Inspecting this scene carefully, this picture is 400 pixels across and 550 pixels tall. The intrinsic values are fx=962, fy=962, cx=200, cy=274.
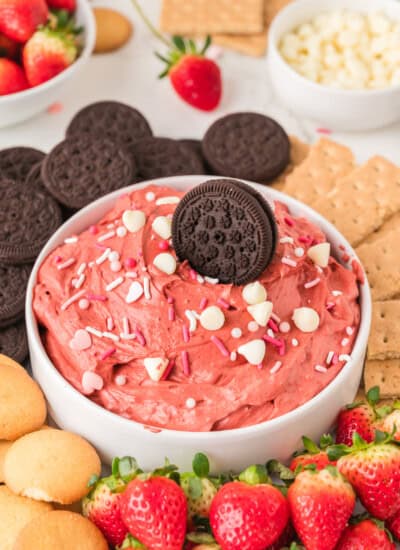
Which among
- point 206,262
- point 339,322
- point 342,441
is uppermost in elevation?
point 206,262

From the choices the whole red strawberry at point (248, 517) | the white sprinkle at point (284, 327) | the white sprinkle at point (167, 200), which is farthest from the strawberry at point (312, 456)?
the white sprinkle at point (167, 200)

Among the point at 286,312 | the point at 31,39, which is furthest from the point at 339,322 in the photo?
the point at 31,39

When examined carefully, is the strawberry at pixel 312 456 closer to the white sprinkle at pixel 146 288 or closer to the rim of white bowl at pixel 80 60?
the white sprinkle at pixel 146 288

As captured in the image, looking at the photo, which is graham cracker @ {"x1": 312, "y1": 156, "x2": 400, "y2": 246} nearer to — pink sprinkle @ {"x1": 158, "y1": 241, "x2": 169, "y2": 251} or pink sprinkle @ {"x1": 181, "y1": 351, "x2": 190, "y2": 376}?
pink sprinkle @ {"x1": 158, "y1": 241, "x2": 169, "y2": 251}

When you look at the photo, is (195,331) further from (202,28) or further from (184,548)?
(202,28)

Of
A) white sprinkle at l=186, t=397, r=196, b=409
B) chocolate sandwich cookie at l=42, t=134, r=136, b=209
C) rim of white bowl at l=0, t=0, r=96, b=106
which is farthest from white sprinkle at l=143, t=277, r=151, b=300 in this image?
rim of white bowl at l=0, t=0, r=96, b=106

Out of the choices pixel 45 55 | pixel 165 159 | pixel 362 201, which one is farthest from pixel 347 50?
pixel 45 55
